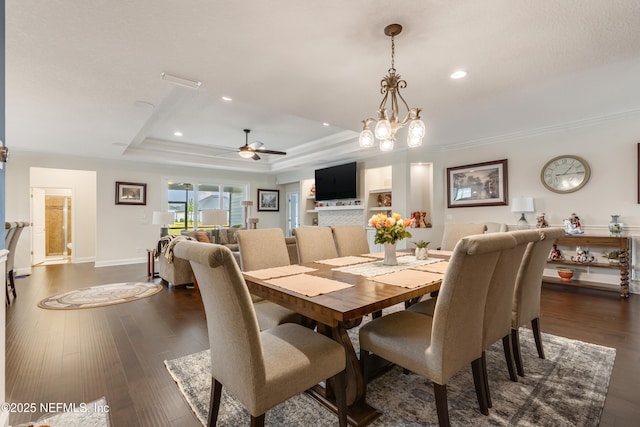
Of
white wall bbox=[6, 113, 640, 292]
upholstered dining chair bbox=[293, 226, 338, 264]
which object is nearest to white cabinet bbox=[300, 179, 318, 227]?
white wall bbox=[6, 113, 640, 292]

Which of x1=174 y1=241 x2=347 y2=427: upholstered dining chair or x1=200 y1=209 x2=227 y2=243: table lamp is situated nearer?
x1=174 y1=241 x2=347 y2=427: upholstered dining chair

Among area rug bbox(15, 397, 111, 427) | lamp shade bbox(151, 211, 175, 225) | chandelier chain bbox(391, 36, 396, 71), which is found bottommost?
area rug bbox(15, 397, 111, 427)

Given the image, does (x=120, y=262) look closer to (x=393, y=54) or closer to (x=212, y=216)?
(x=212, y=216)

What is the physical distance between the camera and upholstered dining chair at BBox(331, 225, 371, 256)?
319cm

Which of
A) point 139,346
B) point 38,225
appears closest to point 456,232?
point 139,346

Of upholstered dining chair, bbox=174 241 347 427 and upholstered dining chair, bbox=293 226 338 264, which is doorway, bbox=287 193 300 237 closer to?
upholstered dining chair, bbox=293 226 338 264

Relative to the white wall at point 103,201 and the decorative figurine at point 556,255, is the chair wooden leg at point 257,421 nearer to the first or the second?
the decorative figurine at point 556,255

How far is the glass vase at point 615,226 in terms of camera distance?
13.0 ft

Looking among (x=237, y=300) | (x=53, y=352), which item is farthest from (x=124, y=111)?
(x=237, y=300)

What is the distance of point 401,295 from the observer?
61.3 inches

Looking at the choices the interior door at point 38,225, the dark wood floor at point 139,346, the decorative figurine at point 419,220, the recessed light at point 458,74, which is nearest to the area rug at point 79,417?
the dark wood floor at point 139,346

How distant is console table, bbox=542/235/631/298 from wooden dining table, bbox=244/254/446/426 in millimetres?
3706

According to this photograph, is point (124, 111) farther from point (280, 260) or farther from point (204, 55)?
point (280, 260)

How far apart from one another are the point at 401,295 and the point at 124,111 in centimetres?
398
